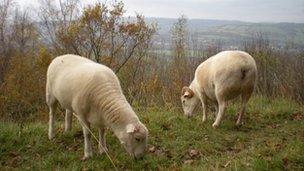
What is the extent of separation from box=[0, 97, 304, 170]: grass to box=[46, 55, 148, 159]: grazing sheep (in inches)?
16.5

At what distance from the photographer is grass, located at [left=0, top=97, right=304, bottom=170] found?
20.7 feet

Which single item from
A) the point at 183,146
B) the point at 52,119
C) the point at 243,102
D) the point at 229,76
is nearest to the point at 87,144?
the point at 52,119

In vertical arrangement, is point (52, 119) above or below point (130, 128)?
below

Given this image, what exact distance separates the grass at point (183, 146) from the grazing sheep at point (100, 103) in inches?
16.5

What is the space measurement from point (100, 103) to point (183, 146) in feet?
6.30

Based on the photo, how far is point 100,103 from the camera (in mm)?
7027

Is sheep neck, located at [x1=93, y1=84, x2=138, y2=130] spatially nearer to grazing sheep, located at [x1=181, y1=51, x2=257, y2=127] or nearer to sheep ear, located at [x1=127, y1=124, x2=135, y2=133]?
sheep ear, located at [x1=127, y1=124, x2=135, y2=133]

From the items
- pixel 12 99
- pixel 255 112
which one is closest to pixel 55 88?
pixel 255 112

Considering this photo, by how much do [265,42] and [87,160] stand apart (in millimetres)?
17606

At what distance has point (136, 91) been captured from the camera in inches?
974

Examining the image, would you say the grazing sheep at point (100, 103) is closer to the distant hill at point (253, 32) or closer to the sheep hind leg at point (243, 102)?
the sheep hind leg at point (243, 102)

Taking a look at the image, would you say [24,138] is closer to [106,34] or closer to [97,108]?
[97,108]

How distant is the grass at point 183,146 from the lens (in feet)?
20.7

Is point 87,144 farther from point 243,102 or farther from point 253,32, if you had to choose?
point 253,32
